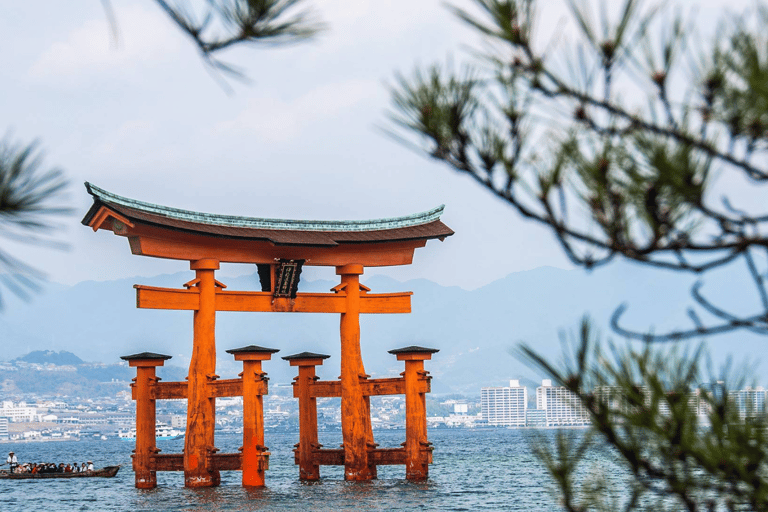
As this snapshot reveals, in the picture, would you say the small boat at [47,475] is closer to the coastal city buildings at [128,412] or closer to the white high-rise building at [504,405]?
the coastal city buildings at [128,412]

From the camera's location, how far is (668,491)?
2844 mm

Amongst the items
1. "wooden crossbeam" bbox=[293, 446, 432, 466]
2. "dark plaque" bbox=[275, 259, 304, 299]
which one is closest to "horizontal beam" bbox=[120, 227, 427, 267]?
"dark plaque" bbox=[275, 259, 304, 299]

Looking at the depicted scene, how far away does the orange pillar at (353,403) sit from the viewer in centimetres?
1831

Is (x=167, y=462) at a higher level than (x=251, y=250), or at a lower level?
lower

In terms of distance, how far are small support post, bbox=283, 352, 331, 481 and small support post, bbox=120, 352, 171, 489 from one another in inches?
116

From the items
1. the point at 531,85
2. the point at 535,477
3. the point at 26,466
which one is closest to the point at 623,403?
the point at 531,85

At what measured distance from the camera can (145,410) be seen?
17.6 m

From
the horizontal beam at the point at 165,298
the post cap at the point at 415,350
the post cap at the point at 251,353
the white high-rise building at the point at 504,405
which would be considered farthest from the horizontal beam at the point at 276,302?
the white high-rise building at the point at 504,405

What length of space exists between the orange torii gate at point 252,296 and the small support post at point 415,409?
25mm

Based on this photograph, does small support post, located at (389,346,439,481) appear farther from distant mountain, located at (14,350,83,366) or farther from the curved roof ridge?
distant mountain, located at (14,350,83,366)

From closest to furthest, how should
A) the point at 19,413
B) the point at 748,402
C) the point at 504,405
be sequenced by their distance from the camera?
1. the point at 748,402
2. the point at 19,413
3. the point at 504,405

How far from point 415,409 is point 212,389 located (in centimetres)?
388

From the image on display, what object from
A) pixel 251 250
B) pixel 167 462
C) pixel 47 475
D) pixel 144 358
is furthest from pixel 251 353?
pixel 47 475

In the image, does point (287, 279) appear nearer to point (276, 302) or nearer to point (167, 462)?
point (276, 302)
